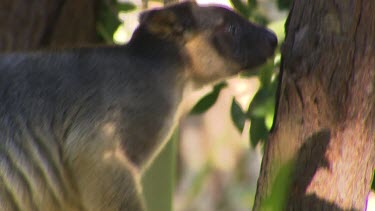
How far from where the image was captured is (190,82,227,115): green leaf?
17.4 feet

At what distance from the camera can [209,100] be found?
17.4 feet

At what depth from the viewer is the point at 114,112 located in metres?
4.53

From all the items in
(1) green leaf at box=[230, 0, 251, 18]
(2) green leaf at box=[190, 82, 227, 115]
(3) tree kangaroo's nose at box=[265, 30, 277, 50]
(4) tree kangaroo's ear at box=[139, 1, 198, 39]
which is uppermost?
(4) tree kangaroo's ear at box=[139, 1, 198, 39]

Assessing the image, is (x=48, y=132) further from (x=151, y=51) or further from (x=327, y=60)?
(x=327, y=60)

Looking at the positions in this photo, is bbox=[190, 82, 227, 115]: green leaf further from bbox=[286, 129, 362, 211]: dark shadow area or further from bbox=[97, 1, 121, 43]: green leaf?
bbox=[286, 129, 362, 211]: dark shadow area

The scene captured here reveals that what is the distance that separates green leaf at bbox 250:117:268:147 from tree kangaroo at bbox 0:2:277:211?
47 cm

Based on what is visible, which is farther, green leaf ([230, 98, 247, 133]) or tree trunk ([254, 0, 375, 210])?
green leaf ([230, 98, 247, 133])

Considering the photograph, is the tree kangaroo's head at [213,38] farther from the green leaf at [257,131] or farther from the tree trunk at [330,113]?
the tree trunk at [330,113]

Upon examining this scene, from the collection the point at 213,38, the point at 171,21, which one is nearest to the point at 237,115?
the point at 213,38

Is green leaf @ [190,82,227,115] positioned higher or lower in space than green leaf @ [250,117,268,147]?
higher

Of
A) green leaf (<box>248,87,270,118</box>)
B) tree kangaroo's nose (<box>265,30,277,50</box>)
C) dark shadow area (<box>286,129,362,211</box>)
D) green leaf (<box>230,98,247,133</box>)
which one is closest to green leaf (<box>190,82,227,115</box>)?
green leaf (<box>230,98,247,133</box>)

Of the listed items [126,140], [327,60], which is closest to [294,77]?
[327,60]

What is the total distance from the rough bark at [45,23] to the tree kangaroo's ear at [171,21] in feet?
4.17

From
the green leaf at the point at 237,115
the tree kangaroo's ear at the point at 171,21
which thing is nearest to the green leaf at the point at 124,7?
the tree kangaroo's ear at the point at 171,21
